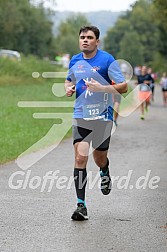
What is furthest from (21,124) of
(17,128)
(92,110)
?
(92,110)

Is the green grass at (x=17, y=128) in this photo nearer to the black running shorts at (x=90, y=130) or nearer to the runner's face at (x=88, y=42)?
the black running shorts at (x=90, y=130)

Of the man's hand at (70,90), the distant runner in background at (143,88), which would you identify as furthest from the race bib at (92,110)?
the distant runner in background at (143,88)

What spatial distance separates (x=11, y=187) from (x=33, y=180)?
0.76 meters

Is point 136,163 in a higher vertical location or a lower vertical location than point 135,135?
higher

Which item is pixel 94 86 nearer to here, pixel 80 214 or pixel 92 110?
pixel 92 110

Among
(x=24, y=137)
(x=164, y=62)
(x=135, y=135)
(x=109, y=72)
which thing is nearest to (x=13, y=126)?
(x=24, y=137)

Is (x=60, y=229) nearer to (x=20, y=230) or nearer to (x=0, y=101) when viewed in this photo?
(x=20, y=230)

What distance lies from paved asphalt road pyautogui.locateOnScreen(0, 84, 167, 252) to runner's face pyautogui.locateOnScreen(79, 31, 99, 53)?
Answer: 1871 millimetres

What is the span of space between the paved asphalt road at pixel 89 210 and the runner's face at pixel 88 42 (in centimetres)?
187

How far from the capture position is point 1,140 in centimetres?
1562

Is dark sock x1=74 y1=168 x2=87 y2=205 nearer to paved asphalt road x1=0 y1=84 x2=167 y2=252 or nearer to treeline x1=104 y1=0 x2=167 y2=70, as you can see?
paved asphalt road x1=0 y1=84 x2=167 y2=252

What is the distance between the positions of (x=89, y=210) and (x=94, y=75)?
1.64 meters

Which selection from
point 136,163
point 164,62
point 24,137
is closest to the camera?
point 136,163

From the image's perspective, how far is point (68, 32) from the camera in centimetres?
14500
